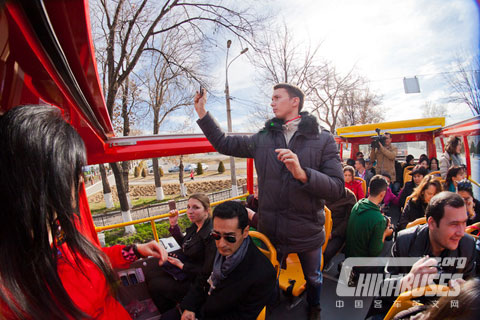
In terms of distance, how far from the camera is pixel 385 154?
20.6 feet

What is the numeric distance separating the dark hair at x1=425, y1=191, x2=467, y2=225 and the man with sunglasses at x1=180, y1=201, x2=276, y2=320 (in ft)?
4.35

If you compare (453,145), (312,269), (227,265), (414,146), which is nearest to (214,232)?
(227,265)

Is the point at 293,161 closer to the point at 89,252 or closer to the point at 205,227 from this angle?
the point at 89,252

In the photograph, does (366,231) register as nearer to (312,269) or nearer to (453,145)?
(312,269)

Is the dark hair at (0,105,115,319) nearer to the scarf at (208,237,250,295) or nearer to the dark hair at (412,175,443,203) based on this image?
the scarf at (208,237,250,295)

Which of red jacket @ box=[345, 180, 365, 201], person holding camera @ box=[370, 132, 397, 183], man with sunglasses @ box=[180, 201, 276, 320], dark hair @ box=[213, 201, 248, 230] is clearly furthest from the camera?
person holding camera @ box=[370, 132, 397, 183]

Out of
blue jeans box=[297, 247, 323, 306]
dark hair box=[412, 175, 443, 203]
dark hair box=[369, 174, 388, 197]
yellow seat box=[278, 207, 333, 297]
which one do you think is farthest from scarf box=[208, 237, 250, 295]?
dark hair box=[412, 175, 443, 203]

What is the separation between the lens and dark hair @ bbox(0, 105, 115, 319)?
2.22 ft

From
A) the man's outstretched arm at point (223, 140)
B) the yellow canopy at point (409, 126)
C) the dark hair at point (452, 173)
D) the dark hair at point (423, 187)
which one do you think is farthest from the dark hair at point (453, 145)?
the man's outstretched arm at point (223, 140)

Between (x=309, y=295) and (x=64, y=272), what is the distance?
2005mm

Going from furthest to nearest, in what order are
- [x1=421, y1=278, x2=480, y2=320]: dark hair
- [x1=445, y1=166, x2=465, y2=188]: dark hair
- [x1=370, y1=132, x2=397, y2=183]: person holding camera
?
[x1=370, y1=132, x2=397, y2=183]: person holding camera < [x1=445, y1=166, x2=465, y2=188]: dark hair < [x1=421, y1=278, x2=480, y2=320]: dark hair

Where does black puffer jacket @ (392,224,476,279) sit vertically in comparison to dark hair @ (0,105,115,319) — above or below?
below

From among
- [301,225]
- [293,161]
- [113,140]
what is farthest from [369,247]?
[113,140]

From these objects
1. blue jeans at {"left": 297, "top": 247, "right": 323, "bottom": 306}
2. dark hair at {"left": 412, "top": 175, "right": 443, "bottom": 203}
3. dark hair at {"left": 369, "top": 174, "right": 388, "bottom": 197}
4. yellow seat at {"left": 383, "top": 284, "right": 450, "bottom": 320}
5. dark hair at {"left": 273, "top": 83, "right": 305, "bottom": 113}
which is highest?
dark hair at {"left": 273, "top": 83, "right": 305, "bottom": 113}
